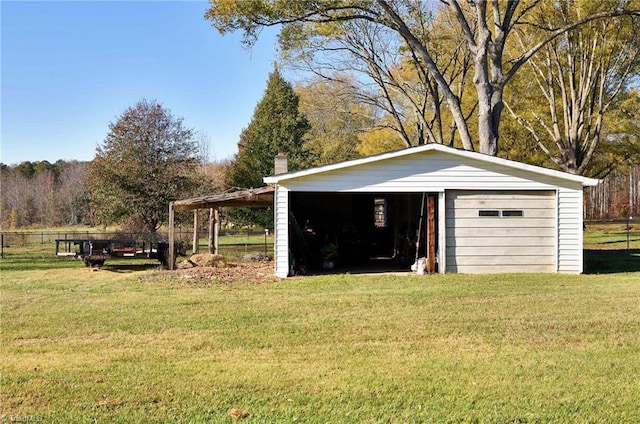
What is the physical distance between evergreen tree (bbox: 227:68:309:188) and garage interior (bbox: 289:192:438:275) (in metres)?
8.18

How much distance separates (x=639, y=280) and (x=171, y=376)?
10.2 meters

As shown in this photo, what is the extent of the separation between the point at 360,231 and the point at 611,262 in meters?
7.43

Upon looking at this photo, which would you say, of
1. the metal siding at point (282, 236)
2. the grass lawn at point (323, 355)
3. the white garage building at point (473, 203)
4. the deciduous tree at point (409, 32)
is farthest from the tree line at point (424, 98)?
the grass lawn at point (323, 355)

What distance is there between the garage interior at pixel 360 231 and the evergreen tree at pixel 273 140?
8179 mm

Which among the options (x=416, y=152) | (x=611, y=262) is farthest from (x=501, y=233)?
(x=611, y=262)

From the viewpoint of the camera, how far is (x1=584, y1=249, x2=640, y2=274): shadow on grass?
45.4 ft

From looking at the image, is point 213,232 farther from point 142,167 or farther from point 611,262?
point 611,262

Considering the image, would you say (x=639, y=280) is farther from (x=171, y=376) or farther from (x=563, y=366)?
(x=171, y=376)

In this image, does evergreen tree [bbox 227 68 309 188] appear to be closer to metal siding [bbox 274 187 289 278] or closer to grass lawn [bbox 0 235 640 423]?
metal siding [bbox 274 187 289 278]

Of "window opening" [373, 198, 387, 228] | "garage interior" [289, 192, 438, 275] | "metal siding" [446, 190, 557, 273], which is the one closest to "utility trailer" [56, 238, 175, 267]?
"garage interior" [289, 192, 438, 275]

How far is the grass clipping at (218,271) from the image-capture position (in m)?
11.8

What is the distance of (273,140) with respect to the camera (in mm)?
27719

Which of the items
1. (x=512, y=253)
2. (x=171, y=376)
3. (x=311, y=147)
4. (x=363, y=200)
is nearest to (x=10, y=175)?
(x=311, y=147)

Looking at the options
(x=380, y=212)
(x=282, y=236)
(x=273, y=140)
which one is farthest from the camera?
(x=273, y=140)
